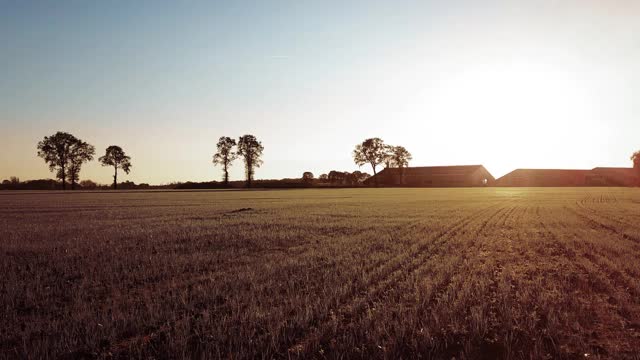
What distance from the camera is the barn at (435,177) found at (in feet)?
365

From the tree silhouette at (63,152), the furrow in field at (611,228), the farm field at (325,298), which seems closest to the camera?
the farm field at (325,298)

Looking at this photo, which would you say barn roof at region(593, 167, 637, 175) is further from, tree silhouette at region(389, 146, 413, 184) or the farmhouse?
tree silhouette at region(389, 146, 413, 184)

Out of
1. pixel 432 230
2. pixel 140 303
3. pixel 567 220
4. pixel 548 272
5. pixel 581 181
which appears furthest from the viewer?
pixel 581 181

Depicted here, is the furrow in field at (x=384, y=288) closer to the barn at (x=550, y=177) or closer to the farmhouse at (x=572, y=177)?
→ the barn at (x=550, y=177)

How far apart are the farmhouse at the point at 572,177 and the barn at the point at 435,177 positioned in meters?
7.16

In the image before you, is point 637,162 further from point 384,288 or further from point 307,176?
point 384,288

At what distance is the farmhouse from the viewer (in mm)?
113750

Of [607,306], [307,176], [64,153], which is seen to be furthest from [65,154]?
[607,306]

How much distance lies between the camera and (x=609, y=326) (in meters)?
5.35

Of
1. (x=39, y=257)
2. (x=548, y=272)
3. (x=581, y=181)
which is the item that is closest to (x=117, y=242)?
(x=39, y=257)

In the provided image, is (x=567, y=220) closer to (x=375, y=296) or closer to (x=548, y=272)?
(x=548, y=272)

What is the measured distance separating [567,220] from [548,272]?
12.1 m

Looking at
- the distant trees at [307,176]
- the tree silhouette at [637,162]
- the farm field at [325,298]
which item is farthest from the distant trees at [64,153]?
the tree silhouette at [637,162]

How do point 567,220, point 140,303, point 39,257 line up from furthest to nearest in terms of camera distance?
point 567,220 < point 39,257 < point 140,303
